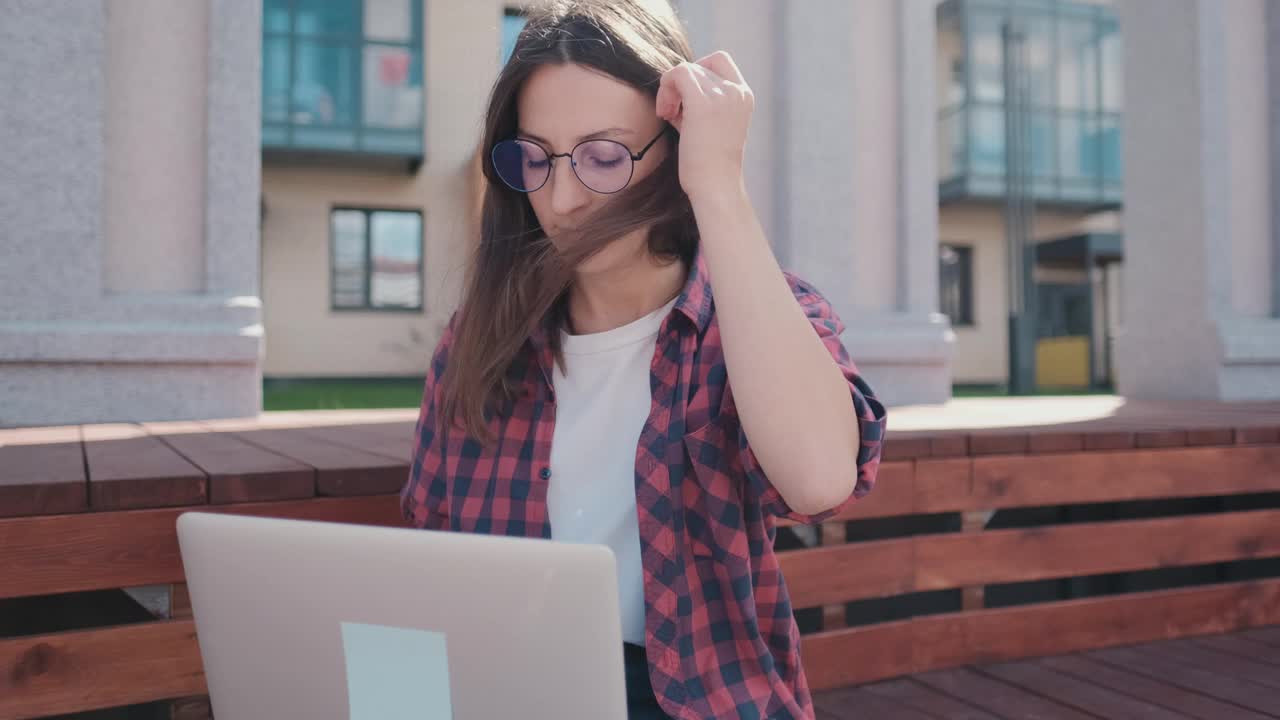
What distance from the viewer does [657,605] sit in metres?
1.17

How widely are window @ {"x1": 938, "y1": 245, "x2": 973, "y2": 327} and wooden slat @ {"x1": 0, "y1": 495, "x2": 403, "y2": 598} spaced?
17501mm

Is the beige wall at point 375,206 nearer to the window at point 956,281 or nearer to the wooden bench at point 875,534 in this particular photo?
the window at point 956,281

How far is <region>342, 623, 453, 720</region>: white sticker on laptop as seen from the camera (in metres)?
0.79

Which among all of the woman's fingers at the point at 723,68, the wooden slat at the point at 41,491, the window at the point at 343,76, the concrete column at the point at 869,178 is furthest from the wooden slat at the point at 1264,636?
the window at the point at 343,76

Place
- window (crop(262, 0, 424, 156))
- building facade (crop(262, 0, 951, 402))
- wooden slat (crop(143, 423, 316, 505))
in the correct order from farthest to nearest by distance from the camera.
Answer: building facade (crop(262, 0, 951, 402)) < window (crop(262, 0, 424, 156)) < wooden slat (crop(143, 423, 316, 505))

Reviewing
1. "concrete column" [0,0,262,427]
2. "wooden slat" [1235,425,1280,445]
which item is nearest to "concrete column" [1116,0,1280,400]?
"wooden slat" [1235,425,1280,445]

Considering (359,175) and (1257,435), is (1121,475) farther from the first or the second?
(359,175)

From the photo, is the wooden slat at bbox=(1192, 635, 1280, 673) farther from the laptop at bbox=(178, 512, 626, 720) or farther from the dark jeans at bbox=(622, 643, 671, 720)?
the laptop at bbox=(178, 512, 626, 720)

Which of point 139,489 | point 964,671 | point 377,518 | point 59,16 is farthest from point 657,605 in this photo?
point 59,16

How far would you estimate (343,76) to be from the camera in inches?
548

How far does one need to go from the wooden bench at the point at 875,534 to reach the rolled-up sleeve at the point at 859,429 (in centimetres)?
91

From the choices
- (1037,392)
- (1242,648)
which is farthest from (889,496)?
(1037,392)

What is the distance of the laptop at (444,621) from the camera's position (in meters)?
0.77

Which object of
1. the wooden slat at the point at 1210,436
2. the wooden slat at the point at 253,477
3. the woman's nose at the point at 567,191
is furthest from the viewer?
the wooden slat at the point at 1210,436
